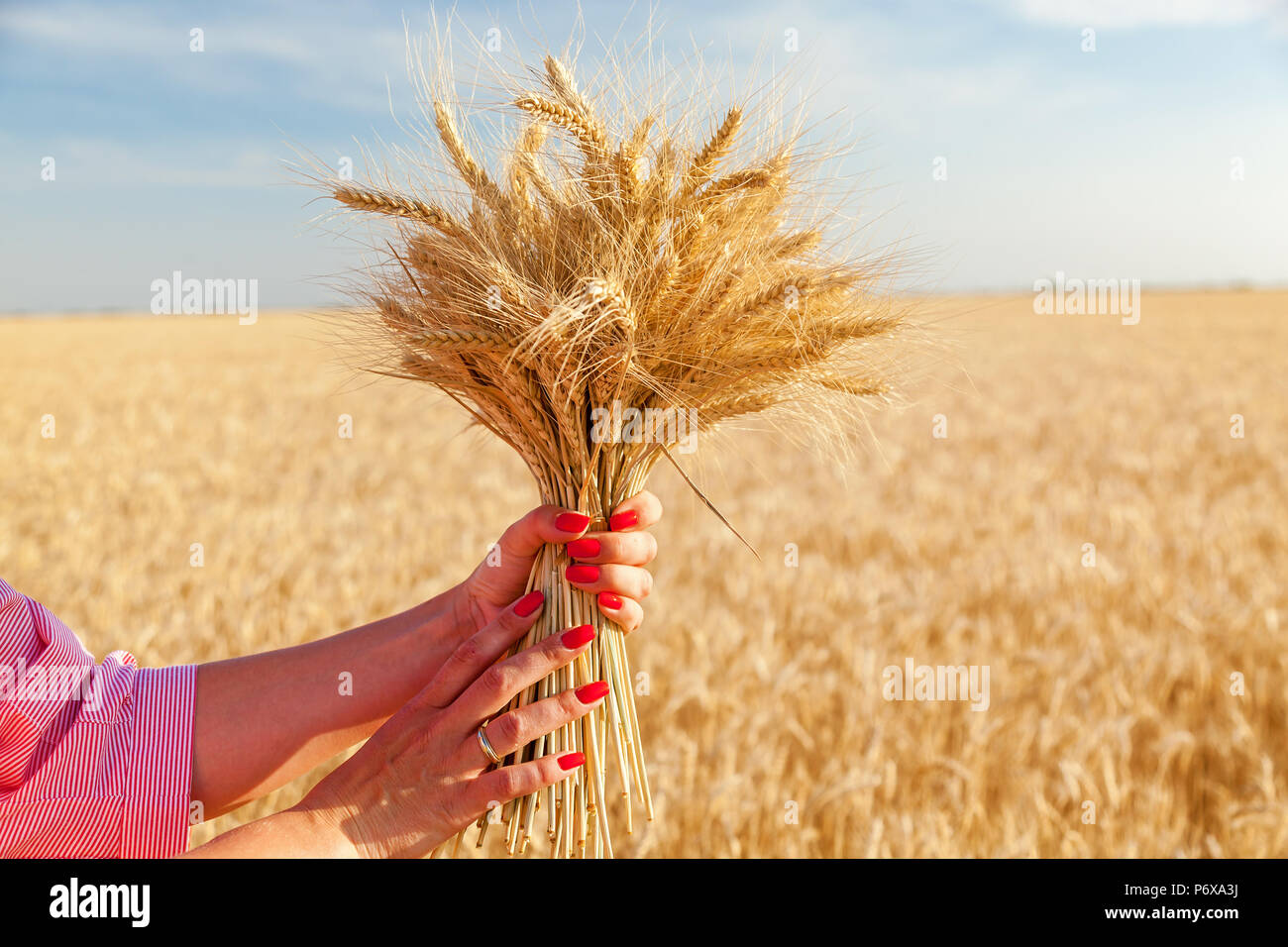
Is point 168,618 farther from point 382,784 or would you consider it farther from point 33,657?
point 382,784

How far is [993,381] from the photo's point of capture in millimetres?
13312

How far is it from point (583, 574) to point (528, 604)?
89 millimetres

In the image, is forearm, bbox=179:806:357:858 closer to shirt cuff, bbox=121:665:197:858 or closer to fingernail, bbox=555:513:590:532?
shirt cuff, bbox=121:665:197:858

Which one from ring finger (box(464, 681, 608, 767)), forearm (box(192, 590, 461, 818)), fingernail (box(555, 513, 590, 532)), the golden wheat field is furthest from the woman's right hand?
the golden wheat field

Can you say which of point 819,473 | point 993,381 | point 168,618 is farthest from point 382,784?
point 993,381

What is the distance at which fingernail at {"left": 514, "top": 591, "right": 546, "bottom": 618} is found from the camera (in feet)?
3.90

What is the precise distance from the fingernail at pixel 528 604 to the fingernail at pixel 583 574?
5 cm

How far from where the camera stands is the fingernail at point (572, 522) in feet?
3.79

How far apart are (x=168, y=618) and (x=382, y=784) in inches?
122

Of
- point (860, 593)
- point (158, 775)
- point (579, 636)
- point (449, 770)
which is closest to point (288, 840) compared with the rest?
point (449, 770)

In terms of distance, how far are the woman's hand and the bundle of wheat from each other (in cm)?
2

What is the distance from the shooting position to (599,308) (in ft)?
3.48

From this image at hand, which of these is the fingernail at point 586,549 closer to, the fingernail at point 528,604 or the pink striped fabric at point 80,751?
the fingernail at point 528,604

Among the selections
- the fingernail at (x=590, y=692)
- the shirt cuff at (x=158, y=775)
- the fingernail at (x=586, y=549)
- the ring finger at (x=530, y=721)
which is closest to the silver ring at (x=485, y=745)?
the ring finger at (x=530, y=721)
